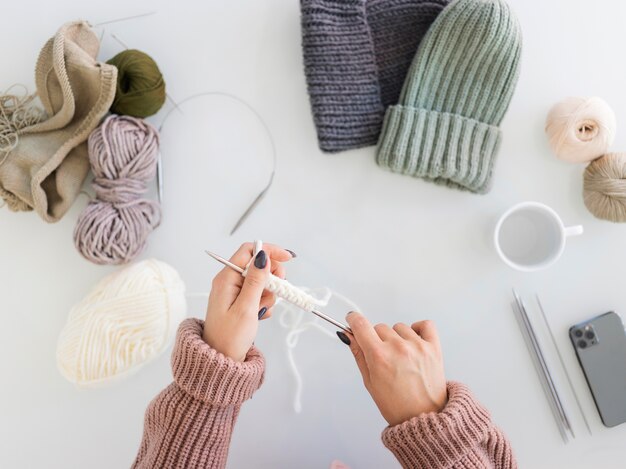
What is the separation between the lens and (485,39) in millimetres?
911

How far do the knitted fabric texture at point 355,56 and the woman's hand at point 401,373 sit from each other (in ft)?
1.21

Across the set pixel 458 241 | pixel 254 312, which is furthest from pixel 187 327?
pixel 458 241

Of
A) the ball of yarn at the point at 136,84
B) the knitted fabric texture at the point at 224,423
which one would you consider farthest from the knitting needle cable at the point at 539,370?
the ball of yarn at the point at 136,84

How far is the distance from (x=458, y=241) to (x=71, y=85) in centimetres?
72

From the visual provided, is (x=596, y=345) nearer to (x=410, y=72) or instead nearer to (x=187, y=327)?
(x=410, y=72)

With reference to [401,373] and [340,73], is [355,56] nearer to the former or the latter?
[340,73]

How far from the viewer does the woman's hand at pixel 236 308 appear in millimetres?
709

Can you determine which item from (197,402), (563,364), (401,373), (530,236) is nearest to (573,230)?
(530,236)

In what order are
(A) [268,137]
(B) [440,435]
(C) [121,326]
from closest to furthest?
(B) [440,435]
(C) [121,326]
(A) [268,137]

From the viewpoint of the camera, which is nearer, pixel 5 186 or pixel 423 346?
pixel 423 346

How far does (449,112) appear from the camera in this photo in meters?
0.96

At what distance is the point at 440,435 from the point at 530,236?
0.42m

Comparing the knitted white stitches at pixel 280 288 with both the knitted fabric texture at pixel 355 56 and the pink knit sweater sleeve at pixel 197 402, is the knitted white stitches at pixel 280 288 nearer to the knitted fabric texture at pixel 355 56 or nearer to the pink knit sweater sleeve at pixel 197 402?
the pink knit sweater sleeve at pixel 197 402

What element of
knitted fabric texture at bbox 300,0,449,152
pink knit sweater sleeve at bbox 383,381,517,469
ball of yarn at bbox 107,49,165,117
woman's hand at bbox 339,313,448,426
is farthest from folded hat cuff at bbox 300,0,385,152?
pink knit sweater sleeve at bbox 383,381,517,469
